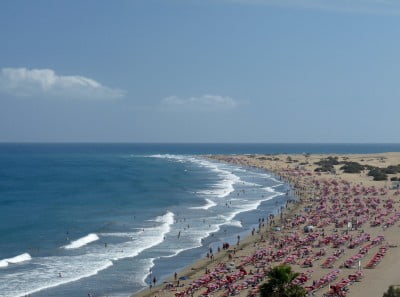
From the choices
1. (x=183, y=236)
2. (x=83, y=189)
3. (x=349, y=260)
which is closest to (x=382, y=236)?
(x=349, y=260)

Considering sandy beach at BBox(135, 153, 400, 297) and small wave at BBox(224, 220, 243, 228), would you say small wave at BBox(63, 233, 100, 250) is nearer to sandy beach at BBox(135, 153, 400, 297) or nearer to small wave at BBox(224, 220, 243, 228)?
sandy beach at BBox(135, 153, 400, 297)

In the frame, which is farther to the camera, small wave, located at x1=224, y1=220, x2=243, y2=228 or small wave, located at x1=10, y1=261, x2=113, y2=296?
small wave, located at x1=224, y1=220, x2=243, y2=228

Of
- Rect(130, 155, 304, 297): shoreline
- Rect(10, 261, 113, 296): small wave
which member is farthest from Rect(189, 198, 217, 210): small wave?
Rect(10, 261, 113, 296): small wave

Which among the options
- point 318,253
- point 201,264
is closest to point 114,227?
point 201,264

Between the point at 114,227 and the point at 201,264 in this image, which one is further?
the point at 114,227

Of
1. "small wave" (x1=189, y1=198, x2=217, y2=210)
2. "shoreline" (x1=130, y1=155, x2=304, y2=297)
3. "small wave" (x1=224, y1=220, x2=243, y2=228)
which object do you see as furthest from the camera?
"small wave" (x1=189, y1=198, x2=217, y2=210)

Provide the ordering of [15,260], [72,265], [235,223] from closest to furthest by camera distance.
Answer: [72,265] → [15,260] → [235,223]

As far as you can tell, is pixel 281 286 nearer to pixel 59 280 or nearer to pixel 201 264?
pixel 59 280

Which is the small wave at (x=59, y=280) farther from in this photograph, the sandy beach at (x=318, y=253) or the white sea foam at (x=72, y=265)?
the sandy beach at (x=318, y=253)
